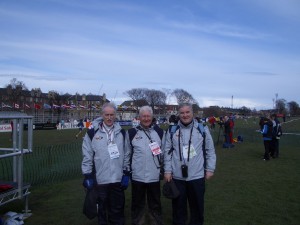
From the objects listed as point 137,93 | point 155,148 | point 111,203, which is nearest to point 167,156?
point 155,148

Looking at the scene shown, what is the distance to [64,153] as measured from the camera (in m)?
13.6

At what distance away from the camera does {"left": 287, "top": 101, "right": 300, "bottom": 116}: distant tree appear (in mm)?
127113

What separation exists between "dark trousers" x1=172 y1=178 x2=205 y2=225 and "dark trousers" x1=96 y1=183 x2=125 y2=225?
83 cm

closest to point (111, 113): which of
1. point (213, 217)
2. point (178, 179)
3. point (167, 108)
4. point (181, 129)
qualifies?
point (181, 129)

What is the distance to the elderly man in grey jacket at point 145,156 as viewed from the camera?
180 inches

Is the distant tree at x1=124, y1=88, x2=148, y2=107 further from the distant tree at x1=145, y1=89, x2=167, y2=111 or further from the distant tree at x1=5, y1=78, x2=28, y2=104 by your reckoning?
the distant tree at x1=5, y1=78, x2=28, y2=104

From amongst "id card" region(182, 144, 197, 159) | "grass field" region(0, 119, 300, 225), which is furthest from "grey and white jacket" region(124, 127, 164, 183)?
"grass field" region(0, 119, 300, 225)

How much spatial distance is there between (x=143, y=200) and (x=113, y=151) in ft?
3.22

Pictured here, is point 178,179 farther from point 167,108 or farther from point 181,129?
point 167,108

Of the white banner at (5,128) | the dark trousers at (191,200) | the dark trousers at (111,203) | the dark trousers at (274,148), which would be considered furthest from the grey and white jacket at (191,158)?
the white banner at (5,128)

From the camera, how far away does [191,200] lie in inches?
183

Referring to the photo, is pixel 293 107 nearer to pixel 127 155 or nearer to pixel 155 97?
pixel 155 97

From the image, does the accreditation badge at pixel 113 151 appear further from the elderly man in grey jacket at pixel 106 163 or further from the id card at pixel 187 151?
the id card at pixel 187 151

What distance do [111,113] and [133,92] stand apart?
318 feet
